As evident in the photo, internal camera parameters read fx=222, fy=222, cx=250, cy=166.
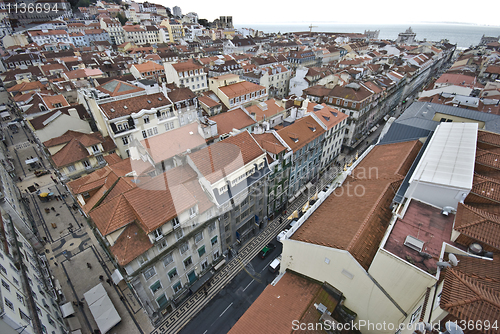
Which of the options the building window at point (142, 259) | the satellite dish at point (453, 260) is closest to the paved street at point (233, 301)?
the building window at point (142, 259)

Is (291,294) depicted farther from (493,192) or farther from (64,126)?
(64,126)

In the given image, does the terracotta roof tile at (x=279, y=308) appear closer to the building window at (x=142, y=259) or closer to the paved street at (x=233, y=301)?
the paved street at (x=233, y=301)

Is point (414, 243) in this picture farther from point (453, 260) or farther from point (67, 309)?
point (67, 309)

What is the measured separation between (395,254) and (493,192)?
581 inches

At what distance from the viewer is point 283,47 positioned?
174750 mm

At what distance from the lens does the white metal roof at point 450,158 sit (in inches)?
936

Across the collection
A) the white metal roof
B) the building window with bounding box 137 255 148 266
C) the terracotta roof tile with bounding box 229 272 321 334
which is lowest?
the terracotta roof tile with bounding box 229 272 321 334

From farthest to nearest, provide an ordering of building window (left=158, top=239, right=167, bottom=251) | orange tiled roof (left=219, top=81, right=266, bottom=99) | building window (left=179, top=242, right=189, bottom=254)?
orange tiled roof (left=219, top=81, right=266, bottom=99) → building window (left=179, top=242, right=189, bottom=254) → building window (left=158, top=239, right=167, bottom=251)

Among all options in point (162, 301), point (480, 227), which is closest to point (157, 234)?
point (162, 301)

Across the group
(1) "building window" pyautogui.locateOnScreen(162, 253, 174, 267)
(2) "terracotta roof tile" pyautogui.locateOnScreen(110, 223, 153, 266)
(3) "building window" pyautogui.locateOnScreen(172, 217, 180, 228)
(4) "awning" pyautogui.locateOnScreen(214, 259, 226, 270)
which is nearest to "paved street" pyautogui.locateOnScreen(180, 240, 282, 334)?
(4) "awning" pyautogui.locateOnScreen(214, 259, 226, 270)

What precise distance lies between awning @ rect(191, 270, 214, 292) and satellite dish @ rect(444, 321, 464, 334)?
29090mm

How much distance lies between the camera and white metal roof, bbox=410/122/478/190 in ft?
78.0

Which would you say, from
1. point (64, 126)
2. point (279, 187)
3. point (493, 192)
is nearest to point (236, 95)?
point (279, 187)

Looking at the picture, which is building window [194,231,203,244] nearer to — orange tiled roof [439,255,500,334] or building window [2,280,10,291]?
building window [2,280,10,291]
